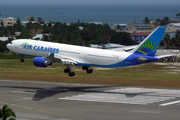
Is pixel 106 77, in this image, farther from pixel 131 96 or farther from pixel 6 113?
pixel 6 113

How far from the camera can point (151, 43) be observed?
57.7m

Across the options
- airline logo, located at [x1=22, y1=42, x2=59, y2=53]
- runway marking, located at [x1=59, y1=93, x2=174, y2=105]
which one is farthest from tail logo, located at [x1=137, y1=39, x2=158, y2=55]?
airline logo, located at [x1=22, y1=42, x2=59, y2=53]

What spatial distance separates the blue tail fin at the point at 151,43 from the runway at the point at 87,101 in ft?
22.8

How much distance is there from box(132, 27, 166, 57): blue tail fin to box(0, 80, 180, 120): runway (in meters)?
6.95

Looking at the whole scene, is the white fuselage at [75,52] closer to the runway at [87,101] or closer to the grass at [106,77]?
the runway at [87,101]

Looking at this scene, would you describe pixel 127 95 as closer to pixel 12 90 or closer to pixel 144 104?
pixel 144 104

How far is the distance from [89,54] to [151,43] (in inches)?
465

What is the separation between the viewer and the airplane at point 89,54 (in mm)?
57747

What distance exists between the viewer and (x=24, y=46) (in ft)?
219

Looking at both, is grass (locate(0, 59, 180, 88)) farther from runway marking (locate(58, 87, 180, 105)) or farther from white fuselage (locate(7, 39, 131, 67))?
white fuselage (locate(7, 39, 131, 67))

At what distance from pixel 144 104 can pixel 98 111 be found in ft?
25.9

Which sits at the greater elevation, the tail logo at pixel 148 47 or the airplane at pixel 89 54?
the tail logo at pixel 148 47

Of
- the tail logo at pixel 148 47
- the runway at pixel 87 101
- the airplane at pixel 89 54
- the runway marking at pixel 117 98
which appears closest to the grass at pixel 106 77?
the runway at pixel 87 101

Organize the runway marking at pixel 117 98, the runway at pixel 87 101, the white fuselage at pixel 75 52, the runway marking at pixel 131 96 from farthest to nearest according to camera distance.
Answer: the white fuselage at pixel 75 52
the runway marking at pixel 131 96
the runway marking at pixel 117 98
the runway at pixel 87 101
